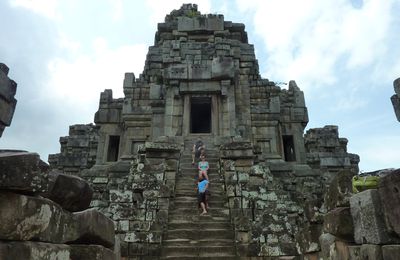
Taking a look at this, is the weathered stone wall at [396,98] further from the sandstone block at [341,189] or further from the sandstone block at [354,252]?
the sandstone block at [354,252]

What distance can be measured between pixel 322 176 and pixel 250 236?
8890 mm

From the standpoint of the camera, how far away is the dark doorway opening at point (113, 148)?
53.7ft

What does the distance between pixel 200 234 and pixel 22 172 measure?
5.70 meters

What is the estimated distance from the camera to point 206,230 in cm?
783

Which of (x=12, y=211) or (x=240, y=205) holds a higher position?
(x=240, y=205)

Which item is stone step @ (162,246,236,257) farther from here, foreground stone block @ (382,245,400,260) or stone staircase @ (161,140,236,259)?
foreground stone block @ (382,245,400,260)

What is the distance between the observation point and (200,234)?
7738 millimetres

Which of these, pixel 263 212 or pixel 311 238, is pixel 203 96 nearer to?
pixel 263 212

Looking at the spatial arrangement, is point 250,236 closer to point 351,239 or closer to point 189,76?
point 351,239

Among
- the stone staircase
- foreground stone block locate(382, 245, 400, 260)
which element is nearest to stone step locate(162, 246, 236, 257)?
the stone staircase

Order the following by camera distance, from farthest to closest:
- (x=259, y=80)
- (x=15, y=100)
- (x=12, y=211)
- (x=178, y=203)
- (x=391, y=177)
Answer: (x=259, y=80) < (x=178, y=203) < (x=15, y=100) < (x=391, y=177) < (x=12, y=211)

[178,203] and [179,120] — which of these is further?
[179,120]

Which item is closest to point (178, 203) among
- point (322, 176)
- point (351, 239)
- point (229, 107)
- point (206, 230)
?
point (206, 230)

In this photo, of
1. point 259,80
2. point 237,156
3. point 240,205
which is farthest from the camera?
point 259,80
